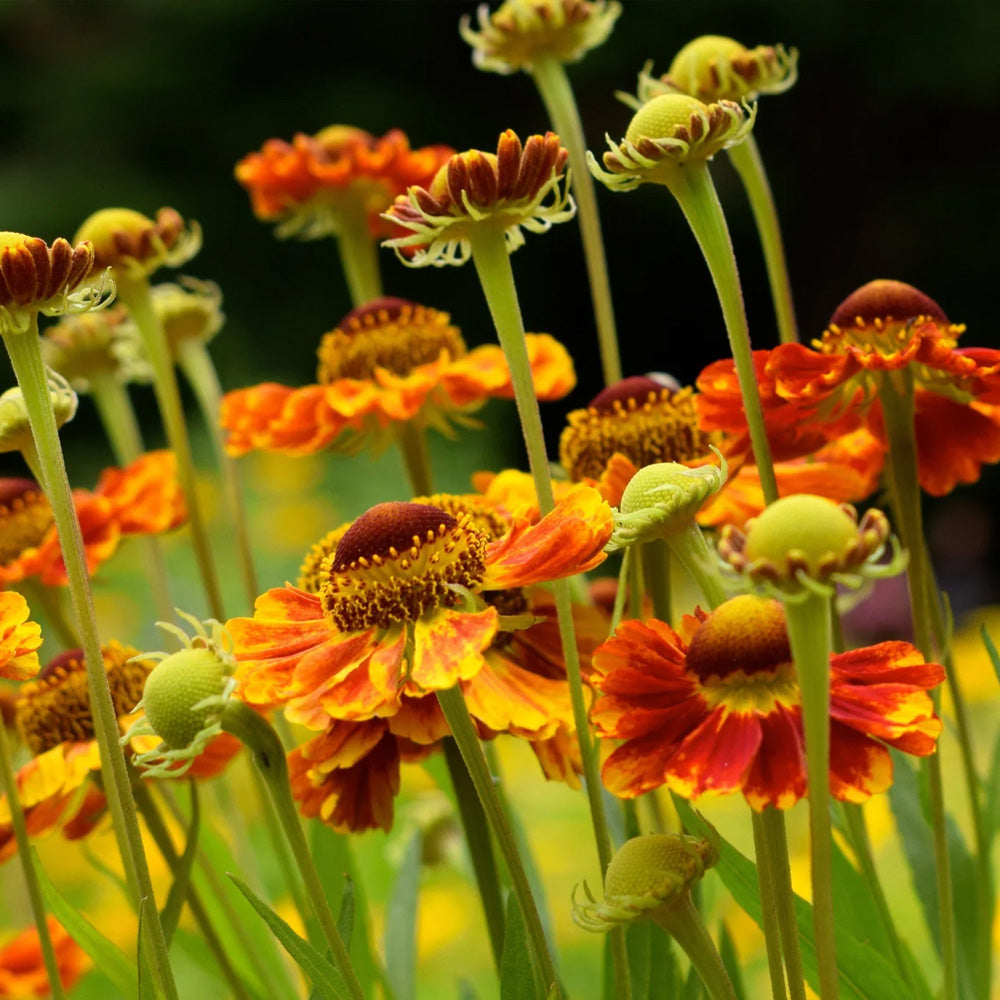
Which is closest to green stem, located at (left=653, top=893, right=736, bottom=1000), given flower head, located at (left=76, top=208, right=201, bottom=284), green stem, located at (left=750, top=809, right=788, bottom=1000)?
green stem, located at (left=750, top=809, right=788, bottom=1000)

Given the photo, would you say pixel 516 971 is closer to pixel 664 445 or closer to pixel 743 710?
pixel 743 710

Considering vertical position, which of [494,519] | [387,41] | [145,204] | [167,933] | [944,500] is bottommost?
[944,500]

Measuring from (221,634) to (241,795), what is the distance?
131 cm

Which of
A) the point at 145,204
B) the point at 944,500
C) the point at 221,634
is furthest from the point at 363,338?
the point at 944,500

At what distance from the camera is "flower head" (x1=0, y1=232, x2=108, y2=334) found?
366mm

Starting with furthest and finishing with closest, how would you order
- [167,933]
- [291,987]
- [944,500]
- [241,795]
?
[944,500]
[241,795]
[291,987]
[167,933]

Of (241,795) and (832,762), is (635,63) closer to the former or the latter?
(241,795)

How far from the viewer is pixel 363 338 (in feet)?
2.23

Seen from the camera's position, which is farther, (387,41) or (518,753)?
(387,41)

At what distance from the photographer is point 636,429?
0.54 metres

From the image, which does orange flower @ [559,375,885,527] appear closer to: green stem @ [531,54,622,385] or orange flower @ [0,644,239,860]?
green stem @ [531,54,622,385]

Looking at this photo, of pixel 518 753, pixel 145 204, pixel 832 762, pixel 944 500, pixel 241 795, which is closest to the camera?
pixel 832 762

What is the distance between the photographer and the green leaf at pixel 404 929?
1.95ft

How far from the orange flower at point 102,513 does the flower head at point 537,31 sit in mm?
239
